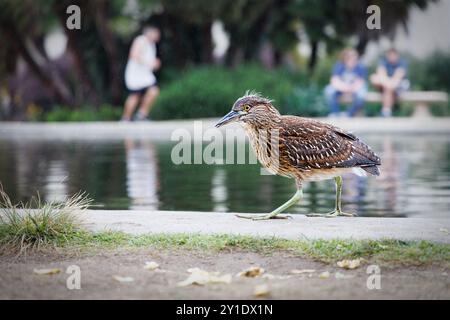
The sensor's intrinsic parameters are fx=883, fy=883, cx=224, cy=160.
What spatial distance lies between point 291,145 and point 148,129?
13.8m

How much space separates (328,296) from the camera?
6.11 m

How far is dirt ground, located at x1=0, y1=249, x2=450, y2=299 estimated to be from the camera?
6203 millimetres

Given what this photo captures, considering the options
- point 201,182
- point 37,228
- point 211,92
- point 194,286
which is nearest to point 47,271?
point 37,228

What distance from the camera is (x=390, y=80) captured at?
25734mm

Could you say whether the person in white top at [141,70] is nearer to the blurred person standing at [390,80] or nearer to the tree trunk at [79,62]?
the tree trunk at [79,62]

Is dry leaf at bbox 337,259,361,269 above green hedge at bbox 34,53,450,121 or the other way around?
the other way around

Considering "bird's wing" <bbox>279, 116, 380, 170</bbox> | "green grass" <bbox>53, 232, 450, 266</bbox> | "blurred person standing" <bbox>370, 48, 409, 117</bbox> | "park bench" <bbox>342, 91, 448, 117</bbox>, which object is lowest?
"green grass" <bbox>53, 232, 450, 266</bbox>

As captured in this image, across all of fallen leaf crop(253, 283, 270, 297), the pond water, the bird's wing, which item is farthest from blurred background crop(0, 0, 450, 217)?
fallen leaf crop(253, 283, 270, 297)

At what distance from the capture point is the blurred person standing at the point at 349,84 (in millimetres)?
25203

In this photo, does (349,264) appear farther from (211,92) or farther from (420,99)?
(420,99)

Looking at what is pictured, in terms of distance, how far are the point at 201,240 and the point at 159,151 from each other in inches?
454

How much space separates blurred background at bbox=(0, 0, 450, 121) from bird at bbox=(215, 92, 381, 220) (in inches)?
662

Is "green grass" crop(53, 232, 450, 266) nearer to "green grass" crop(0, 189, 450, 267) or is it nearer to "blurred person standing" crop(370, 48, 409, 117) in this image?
"green grass" crop(0, 189, 450, 267)

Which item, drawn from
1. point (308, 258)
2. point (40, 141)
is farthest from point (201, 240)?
point (40, 141)
